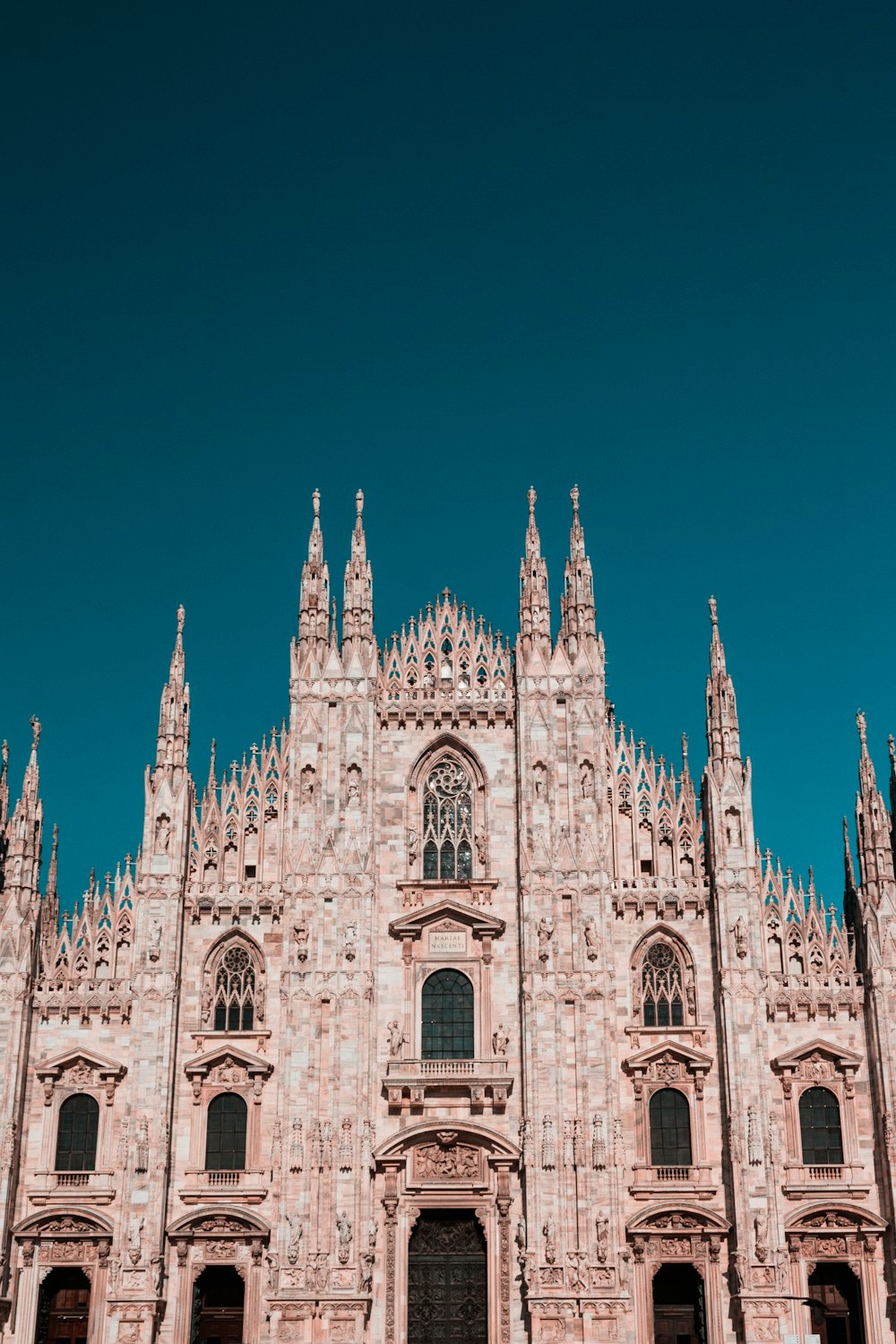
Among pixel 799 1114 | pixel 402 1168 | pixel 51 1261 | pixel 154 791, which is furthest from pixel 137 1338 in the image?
pixel 799 1114

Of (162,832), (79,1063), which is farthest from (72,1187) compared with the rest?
(162,832)

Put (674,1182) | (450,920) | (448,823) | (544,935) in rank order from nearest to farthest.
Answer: (674,1182) < (544,935) < (450,920) < (448,823)

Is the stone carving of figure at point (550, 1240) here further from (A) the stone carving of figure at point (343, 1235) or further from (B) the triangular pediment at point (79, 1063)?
(B) the triangular pediment at point (79, 1063)

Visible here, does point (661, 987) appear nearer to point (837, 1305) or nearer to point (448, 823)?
point (448, 823)

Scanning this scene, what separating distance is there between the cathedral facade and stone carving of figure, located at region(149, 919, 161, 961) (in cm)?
6

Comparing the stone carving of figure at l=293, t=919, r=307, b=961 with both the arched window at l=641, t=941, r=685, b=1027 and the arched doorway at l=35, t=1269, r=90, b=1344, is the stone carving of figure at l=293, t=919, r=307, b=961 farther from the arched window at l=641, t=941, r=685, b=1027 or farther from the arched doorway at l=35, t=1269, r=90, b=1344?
the arched doorway at l=35, t=1269, r=90, b=1344

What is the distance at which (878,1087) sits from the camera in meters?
40.8

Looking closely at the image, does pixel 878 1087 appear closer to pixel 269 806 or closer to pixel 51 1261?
pixel 269 806

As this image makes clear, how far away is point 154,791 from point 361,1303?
1457 centimetres

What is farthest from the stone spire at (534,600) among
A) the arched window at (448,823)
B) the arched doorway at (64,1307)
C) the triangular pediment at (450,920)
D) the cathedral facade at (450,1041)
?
the arched doorway at (64,1307)

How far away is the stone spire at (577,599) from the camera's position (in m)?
45.4

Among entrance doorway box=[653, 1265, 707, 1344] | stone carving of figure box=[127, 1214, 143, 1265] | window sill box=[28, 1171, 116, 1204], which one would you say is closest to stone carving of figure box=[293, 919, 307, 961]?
window sill box=[28, 1171, 116, 1204]

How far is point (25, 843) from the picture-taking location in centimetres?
4344

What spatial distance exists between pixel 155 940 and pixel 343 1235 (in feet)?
29.8
